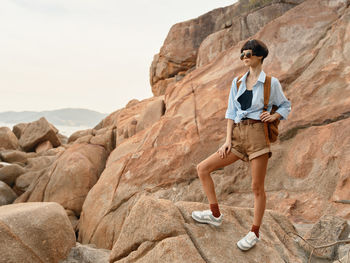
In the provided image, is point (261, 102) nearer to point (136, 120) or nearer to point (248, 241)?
point (248, 241)

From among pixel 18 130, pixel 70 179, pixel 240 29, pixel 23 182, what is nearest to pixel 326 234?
pixel 70 179

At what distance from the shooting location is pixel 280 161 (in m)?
7.46

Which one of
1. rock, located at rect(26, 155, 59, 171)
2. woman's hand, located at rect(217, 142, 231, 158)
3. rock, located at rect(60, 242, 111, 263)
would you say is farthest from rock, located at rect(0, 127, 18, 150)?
woman's hand, located at rect(217, 142, 231, 158)

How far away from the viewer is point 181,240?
370 cm

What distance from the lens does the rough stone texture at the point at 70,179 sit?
1123cm

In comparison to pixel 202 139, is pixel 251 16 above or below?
above

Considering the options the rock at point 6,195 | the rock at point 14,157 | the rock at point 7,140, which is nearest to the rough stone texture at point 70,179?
the rock at point 6,195

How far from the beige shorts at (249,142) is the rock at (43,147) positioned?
1822 centimetres

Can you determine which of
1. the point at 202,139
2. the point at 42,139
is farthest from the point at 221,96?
the point at 42,139

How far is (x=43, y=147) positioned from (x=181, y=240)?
18.4 meters

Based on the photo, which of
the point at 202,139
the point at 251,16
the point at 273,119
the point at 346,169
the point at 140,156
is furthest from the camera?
the point at 251,16

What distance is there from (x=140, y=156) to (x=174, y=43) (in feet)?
36.5

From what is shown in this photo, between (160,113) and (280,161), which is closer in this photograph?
(280,161)

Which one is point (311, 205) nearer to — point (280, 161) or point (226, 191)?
point (280, 161)
